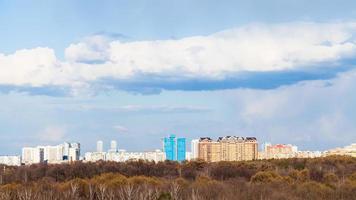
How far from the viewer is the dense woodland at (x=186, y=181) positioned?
39125mm

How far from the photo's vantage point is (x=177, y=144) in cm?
9362

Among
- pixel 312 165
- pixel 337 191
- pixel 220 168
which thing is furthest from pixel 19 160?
pixel 337 191

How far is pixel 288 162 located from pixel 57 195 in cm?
2966

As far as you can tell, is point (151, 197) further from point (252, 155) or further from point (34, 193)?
point (252, 155)

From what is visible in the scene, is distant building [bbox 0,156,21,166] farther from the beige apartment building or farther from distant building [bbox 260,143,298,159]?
distant building [bbox 260,143,298,159]

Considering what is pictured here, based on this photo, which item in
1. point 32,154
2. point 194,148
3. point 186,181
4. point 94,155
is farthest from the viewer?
point 32,154

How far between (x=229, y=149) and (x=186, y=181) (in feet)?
118

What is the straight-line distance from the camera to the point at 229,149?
271 feet

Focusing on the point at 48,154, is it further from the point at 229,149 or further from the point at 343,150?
the point at 343,150

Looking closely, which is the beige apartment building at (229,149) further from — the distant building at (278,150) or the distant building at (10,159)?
the distant building at (10,159)

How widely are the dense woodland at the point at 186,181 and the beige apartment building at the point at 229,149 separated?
18.1 meters

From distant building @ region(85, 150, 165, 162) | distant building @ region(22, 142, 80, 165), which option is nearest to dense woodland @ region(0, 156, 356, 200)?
distant building @ region(85, 150, 165, 162)

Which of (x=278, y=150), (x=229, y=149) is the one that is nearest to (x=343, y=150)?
(x=278, y=150)

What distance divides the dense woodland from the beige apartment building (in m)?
18.1
